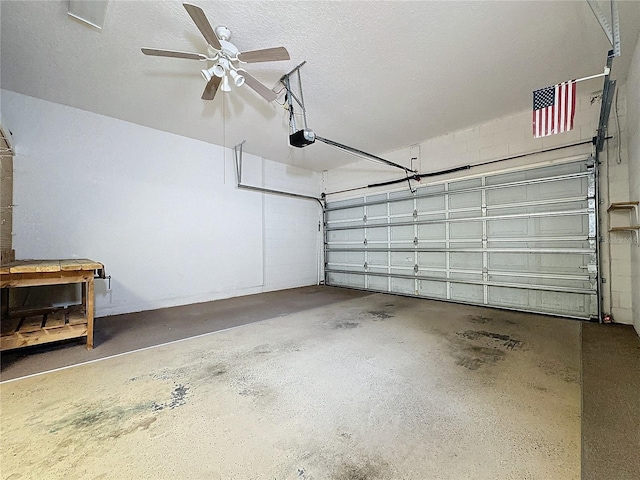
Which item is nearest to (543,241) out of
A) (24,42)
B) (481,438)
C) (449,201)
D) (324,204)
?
(449,201)

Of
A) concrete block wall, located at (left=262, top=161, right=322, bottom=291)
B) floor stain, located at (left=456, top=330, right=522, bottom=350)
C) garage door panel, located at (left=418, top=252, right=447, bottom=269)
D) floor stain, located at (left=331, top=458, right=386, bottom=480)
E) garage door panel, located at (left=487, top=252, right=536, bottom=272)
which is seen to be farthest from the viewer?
concrete block wall, located at (left=262, top=161, right=322, bottom=291)

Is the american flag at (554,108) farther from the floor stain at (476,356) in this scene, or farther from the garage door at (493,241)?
the floor stain at (476,356)

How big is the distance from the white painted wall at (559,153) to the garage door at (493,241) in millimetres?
157

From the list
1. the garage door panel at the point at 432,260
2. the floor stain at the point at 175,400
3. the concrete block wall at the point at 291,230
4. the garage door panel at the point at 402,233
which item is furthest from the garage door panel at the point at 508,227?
the floor stain at the point at 175,400

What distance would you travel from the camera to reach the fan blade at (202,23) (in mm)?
1975

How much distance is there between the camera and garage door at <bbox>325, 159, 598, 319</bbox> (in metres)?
3.99

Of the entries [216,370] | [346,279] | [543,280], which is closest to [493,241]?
[543,280]

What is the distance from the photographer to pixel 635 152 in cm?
309

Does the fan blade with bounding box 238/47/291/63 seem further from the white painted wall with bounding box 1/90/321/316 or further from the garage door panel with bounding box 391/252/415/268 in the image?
the garage door panel with bounding box 391/252/415/268

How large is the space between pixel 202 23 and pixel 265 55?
0.56m

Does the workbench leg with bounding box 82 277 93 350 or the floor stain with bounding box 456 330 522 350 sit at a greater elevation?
the workbench leg with bounding box 82 277 93 350

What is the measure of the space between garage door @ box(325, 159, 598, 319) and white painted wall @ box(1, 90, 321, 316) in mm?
2890

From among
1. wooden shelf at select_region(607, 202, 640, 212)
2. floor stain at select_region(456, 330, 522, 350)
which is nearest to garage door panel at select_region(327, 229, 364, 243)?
floor stain at select_region(456, 330, 522, 350)

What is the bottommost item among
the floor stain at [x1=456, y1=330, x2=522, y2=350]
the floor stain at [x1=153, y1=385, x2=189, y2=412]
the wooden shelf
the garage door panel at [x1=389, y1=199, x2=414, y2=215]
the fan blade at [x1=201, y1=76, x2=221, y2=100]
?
the floor stain at [x1=456, y1=330, x2=522, y2=350]
